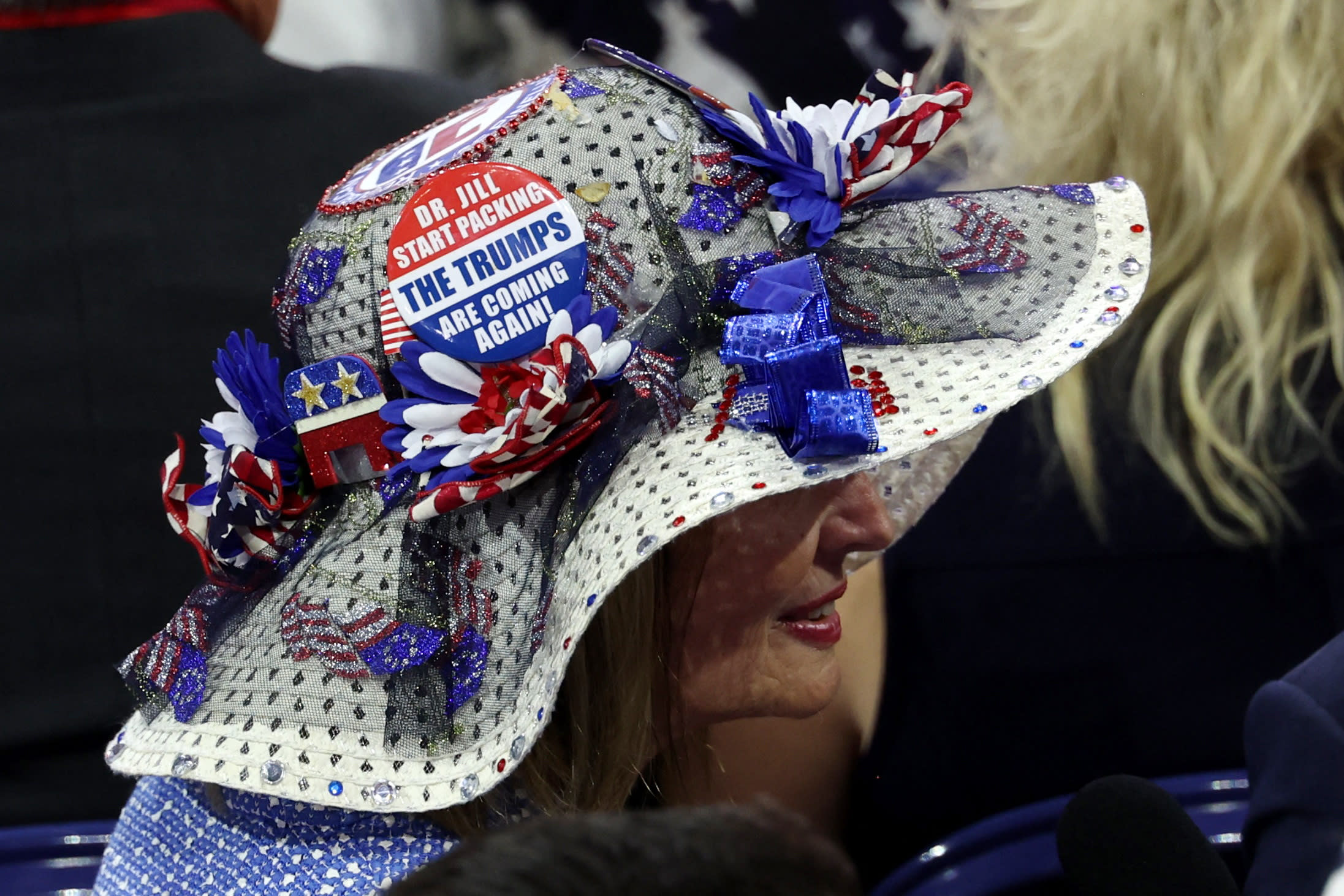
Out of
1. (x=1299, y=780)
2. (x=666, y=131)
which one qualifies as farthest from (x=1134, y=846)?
(x=666, y=131)

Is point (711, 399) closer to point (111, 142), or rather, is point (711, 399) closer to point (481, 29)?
point (481, 29)

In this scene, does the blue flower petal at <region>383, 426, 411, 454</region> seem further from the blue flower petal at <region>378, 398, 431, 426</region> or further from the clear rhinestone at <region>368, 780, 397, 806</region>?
the clear rhinestone at <region>368, 780, 397, 806</region>

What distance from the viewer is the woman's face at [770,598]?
0.81 metres

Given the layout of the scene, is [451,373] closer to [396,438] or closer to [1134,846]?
[396,438]

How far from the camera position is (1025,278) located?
32.3 inches

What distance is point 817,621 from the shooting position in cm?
87

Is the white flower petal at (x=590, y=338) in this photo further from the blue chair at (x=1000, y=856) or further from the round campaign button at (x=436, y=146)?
the blue chair at (x=1000, y=856)

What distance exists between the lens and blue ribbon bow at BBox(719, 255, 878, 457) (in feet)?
2.29

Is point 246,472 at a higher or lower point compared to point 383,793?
higher

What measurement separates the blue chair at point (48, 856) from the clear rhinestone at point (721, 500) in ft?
2.66

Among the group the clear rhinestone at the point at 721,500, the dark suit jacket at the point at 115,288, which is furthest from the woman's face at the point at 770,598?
the dark suit jacket at the point at 115,288

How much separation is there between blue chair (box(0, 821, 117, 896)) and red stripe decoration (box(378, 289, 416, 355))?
0.69 metres

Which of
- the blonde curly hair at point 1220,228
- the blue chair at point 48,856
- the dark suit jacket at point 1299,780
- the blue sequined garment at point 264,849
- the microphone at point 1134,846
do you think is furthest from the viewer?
the blue chair at point 48,856

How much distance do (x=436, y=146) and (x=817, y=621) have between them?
1.35 feet
